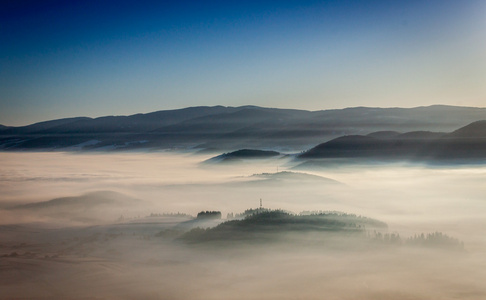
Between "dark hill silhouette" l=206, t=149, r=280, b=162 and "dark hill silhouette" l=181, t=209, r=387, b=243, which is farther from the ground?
"dark hill silhouette" l=206, t=149, r=280, b=162

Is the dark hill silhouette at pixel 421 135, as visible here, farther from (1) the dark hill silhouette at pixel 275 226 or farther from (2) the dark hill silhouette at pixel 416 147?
(1) the dark hill silhouette at pixel 275 226

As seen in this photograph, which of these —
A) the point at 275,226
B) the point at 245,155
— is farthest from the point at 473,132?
the point at 275,226

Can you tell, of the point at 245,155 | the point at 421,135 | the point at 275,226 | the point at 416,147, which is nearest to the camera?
the point at 275,226

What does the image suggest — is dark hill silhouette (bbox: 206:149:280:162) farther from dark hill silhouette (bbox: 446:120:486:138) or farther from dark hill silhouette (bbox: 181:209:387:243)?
dark hill silhouette (bbox: 181:209:387:243)

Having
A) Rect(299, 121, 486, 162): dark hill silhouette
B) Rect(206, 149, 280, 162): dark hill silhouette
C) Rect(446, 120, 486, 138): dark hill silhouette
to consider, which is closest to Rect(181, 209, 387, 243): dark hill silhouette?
Rect(299, 121, 486, 162): dark hill silhouette

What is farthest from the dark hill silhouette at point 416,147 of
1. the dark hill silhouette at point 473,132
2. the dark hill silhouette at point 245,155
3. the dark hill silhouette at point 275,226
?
the dark hill silhouette at point 275,226

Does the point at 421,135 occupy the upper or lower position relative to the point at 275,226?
upper

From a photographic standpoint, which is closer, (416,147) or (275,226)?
(275,226)

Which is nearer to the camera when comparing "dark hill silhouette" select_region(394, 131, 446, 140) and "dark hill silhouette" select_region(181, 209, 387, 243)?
"dark hill silhouette" select_region(181, 209, 387, 243)

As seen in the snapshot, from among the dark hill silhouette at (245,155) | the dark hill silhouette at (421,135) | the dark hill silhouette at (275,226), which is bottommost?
the dark hill silhouette at (275,226)

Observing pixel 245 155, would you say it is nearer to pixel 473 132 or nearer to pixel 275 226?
pixel 473 132

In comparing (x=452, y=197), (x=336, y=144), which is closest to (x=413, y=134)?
(x=336, y=144)

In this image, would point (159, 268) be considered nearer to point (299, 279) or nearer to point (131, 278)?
point (131, 278)
